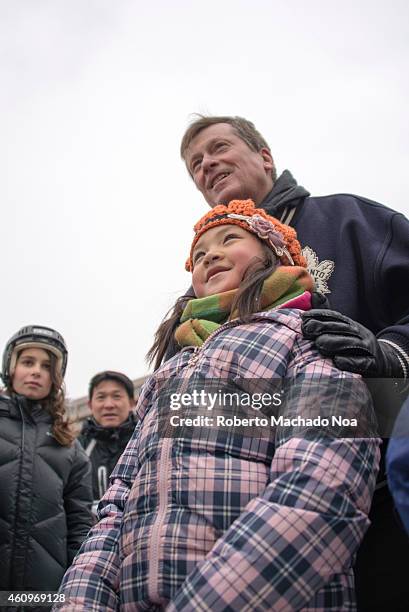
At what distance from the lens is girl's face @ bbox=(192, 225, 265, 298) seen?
2076 millimetres

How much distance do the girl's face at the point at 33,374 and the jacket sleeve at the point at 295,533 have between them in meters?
2.54

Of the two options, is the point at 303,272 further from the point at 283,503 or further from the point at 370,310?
the point at 283,503

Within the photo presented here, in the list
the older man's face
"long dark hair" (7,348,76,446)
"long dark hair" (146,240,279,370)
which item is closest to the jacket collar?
the older man's face

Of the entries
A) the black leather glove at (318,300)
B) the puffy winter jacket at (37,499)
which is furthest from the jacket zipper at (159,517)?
the puffy winter jacket at (37,499)

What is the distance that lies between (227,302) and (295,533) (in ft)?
2.80

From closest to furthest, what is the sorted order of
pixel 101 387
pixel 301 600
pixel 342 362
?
pixel 301 600 → pixel 342 362 → pixel 101 387

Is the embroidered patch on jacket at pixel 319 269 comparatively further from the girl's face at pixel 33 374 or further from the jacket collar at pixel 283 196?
the girl's face at pixel 33 374

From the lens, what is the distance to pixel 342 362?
157 cm

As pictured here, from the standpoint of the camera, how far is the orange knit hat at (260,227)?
220 centimetres

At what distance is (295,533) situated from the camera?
1.27 meters

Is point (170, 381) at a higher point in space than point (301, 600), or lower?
higher

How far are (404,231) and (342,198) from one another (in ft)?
1.31

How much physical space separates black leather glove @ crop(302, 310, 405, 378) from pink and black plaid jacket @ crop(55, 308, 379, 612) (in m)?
0.04

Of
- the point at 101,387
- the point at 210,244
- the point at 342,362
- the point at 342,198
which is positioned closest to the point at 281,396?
the point at 342,362
